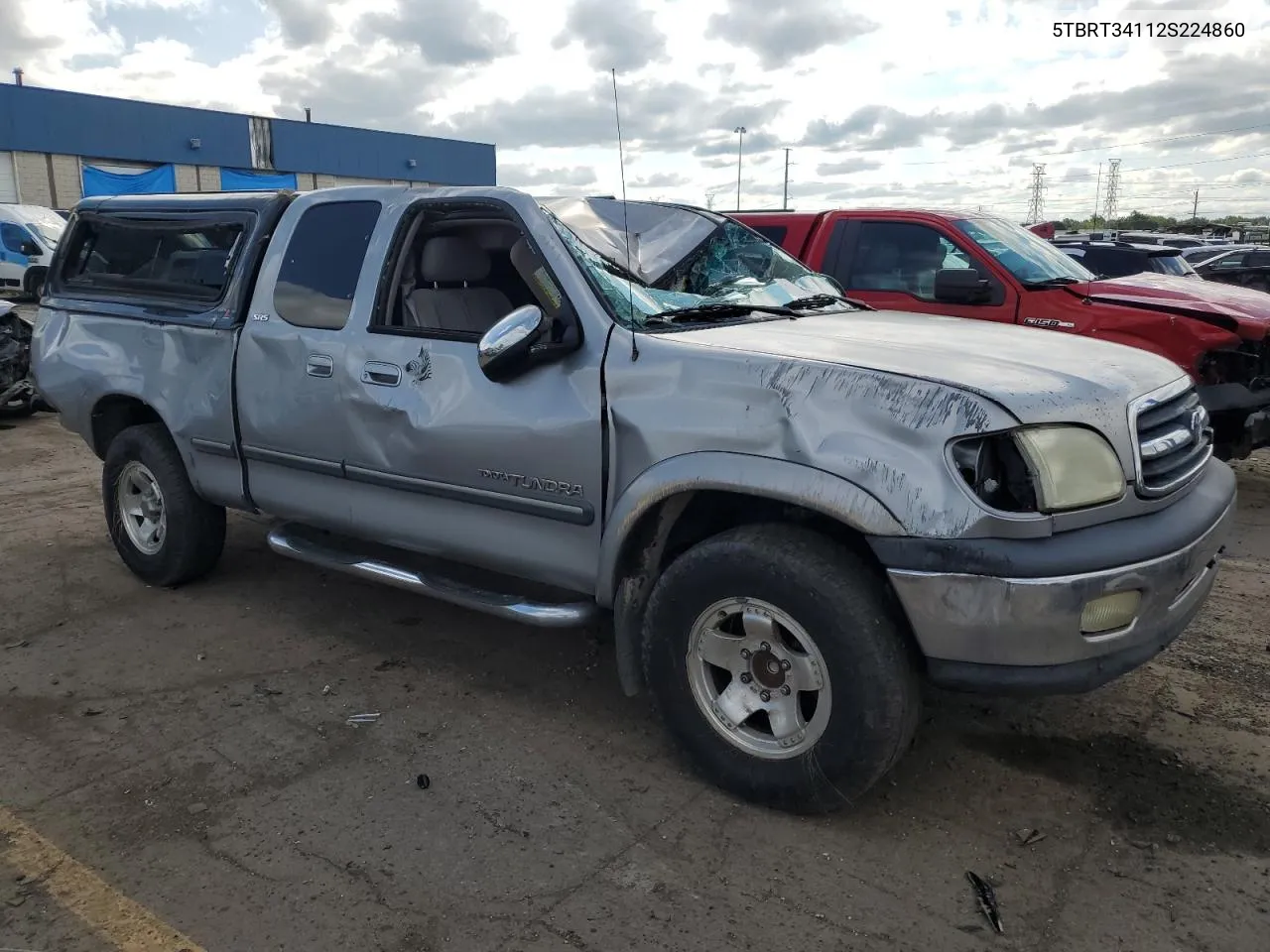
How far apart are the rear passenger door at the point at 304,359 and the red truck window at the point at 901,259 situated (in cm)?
385

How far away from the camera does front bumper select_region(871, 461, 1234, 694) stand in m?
2.56

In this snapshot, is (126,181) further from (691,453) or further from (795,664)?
(795,664)

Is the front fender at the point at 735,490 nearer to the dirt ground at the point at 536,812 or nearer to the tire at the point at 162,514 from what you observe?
the dirt ground at the point at 536,812

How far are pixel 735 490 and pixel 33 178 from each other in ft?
122

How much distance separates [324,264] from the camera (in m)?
4.19

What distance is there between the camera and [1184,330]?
612cm

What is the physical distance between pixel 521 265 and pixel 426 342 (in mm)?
468

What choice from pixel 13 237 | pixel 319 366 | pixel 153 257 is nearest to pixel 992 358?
pixel 319 366

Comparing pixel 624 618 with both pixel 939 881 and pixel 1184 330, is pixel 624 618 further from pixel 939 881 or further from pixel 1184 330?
pixel 1184 330

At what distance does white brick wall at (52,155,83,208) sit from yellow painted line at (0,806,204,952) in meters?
36.0

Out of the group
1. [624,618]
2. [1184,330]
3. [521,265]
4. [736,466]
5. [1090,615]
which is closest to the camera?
[1090,615]

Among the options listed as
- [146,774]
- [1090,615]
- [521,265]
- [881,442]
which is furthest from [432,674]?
[1090,615]

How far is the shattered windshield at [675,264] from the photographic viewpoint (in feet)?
11.4

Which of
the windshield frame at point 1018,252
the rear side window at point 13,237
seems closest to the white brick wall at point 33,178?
the rear side window at point 13,237
